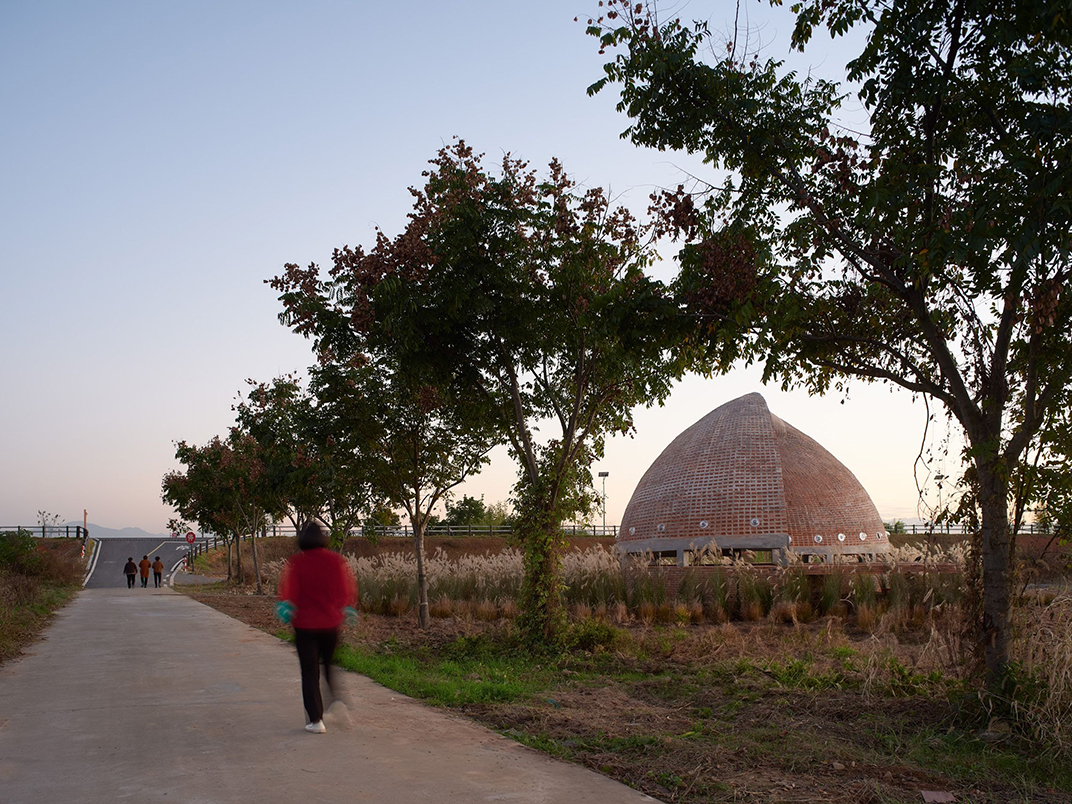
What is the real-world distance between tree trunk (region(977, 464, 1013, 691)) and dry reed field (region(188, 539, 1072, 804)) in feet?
0.61

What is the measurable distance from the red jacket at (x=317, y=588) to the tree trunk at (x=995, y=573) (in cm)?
517

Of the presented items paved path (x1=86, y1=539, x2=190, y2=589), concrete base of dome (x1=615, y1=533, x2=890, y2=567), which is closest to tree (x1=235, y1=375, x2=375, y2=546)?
concrete base of dome (x1=615, y1=533, x2=890, y2=567)

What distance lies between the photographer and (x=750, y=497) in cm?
3041

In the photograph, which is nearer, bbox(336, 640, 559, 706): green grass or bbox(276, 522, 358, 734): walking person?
bbox(276, 522, 358, 734): walking person

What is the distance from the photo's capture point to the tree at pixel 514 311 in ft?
38.3

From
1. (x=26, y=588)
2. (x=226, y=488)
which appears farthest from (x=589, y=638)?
(x=226, y=488)

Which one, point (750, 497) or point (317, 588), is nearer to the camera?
point (317, 588)

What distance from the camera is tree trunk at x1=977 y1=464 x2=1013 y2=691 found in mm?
6883

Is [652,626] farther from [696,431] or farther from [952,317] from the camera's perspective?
[696,431]

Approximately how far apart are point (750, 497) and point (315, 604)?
83.1 feet

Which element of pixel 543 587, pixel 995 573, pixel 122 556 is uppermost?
pixel 995 573

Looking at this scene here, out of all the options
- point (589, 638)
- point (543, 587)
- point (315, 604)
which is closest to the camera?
point (315, 604)

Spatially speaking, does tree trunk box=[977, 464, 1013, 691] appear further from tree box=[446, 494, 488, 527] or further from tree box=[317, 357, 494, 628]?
tree box=[446, 494, 488, 527]

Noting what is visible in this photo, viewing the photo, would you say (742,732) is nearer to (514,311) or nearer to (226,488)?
(514,311)
